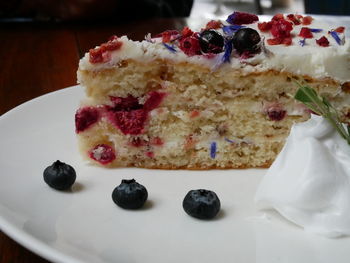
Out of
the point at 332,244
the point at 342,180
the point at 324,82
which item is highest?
the point at 324,82

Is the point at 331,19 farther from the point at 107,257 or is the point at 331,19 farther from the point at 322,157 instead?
the point at 107,257

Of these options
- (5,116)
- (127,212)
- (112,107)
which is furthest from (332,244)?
(5,116)

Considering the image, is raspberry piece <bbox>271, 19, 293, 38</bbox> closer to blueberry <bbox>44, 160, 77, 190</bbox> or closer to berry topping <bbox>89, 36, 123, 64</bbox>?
berry topping <bbox>89, 36, 123, 64</bbox>

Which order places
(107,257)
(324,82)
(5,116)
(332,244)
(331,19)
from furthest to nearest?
(331,19) < (5,116) < (324,82) < (332,244) < (107,257)

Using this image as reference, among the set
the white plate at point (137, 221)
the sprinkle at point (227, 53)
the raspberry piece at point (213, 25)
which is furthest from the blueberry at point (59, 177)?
the raspberry piece at point (213, 25)

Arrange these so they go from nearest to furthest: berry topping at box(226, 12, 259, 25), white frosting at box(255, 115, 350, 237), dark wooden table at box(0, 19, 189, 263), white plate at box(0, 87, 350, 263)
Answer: white plate at box(0, 87, 350, 263)
white frosting at box(255, 115, 350, 237)
berry topping at box(226, 12, 259, 25)
dark wooden table at box(0, 19, 189, 263)

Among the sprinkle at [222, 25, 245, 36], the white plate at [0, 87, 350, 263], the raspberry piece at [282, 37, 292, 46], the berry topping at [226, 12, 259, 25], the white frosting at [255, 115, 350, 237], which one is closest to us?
the white plate at [0, 87, 350, 263]

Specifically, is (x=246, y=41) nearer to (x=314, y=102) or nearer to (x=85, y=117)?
(x=314, y=102)

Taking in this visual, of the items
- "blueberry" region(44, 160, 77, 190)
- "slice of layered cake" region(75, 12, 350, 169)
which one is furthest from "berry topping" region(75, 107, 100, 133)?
"blueberry" region(44, 160, 77, 190)
